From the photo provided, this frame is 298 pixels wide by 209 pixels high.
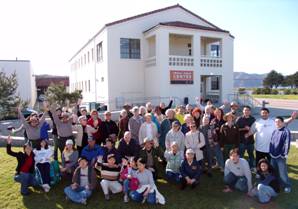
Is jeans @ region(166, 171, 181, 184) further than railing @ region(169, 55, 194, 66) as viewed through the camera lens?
No

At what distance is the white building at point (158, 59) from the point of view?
2142 cm

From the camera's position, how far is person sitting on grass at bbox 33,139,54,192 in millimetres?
6742

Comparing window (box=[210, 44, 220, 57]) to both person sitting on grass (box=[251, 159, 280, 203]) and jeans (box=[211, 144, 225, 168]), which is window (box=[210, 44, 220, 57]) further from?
person sitting on grass (box=[251, 159, 280, 203])

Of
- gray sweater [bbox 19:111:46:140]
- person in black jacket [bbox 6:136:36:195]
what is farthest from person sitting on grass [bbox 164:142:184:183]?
gray sweater [bbox 19:111:46:140]

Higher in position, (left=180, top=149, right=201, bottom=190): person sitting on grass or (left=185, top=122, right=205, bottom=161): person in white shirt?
(left=185, top=122, right=205, bottom=161): person in white shirt

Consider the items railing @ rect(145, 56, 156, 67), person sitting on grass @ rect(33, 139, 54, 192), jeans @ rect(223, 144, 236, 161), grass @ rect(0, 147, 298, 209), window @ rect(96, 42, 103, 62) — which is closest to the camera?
grass @ rect(0, 147, 298, 209)

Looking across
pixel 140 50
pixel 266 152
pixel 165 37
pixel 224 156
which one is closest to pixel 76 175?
pixel 224 156

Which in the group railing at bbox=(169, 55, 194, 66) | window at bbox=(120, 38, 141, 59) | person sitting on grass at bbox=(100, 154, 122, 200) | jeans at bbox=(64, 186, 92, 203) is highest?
window at bbox=(120, 38, 141, 59)

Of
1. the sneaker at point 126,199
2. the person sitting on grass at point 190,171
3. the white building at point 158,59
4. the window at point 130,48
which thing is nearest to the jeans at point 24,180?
the sneaker at point 126,199

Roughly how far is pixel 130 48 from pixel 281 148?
59.3 ft

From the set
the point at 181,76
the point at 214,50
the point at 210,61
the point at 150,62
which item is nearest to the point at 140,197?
the point at 181,76

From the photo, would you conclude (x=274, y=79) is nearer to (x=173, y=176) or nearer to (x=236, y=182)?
(x=236, y=182)

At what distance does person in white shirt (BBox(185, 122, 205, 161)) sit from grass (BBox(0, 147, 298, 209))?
0.77m

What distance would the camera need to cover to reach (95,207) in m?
5.88
